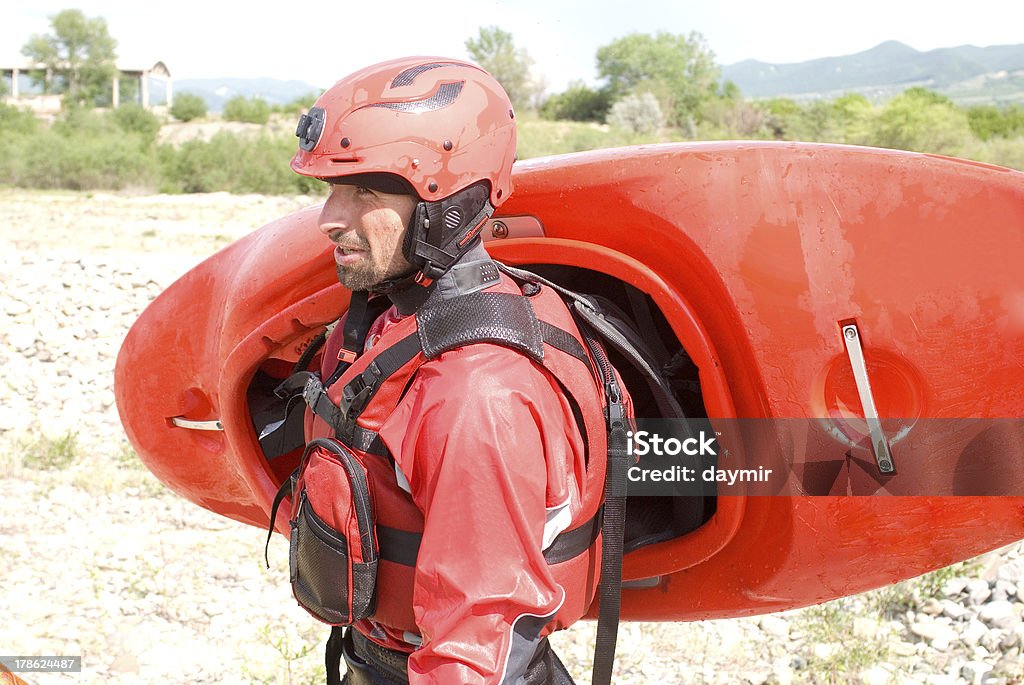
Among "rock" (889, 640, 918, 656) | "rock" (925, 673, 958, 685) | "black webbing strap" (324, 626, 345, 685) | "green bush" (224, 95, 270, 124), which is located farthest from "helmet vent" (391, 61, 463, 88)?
"green bush" (224, 95, 270, 124)

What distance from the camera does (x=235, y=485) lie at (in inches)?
132

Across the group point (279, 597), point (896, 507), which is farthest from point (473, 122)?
point (279, 597)

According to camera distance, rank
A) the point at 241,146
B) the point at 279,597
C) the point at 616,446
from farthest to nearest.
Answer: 1. the point at 241,146
2. the point at 279,597
3. the point at 616,446

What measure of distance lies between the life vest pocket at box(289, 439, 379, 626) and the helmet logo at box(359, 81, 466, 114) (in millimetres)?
647

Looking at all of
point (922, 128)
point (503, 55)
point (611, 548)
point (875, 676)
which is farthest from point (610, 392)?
point (922, 128)

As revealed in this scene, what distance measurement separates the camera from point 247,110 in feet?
139

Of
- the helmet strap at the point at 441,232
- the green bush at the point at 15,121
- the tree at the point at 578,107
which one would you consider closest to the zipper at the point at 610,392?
the helmet strap at the point at 441,232

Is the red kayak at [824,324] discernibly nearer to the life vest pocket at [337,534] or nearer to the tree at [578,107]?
the life vest pocket at [337,534]

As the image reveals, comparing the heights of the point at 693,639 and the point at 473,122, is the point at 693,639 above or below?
below

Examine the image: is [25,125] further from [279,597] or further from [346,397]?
[346,397]

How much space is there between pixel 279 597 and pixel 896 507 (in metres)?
3.39

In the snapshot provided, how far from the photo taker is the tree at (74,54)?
60750 millimetres

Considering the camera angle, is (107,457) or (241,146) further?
(241,146)

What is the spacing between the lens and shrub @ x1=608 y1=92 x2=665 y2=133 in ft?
128
